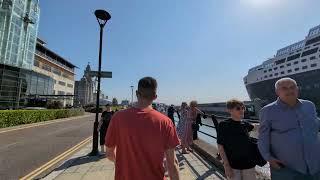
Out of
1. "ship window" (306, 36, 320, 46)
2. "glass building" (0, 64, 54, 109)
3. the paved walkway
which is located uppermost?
"ship window" (306, 36, 320, 46)

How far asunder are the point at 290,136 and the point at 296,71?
59.2 meters

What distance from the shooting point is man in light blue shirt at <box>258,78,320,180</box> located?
306cm

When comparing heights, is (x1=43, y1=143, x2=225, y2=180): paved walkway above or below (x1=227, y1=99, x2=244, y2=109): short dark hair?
below

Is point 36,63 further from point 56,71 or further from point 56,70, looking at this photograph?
point 56,70

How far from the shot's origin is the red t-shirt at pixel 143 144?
104 inches

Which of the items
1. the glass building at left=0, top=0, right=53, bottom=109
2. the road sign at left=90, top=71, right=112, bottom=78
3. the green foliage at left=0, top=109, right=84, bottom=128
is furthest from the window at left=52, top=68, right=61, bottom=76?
the road sign at left=90, top=71, right=112, bottom=78

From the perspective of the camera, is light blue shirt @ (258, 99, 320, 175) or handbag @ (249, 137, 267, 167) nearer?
light blue shirt @ (258, 99, 320, 175)

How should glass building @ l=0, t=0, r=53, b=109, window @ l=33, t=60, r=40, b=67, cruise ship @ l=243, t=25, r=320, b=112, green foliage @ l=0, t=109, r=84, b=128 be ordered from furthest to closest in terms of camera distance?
window @ l=33, t=60, r=40, b=67 < cruise ship @ l=243, t=25, r=320, b=112 < glass building @ l=0, t=0, r=53, b=109 < green foliage @ l=0, t=109, r=84, b=128

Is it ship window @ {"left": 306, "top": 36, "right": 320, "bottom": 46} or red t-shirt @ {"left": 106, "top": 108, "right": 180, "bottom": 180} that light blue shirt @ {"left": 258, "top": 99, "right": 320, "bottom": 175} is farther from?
ship window @ {"left": 306, "top": 36, "right": 320, "bottom": 46}

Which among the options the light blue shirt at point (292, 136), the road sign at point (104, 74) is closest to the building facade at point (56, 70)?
the road sign at point (104, 74)

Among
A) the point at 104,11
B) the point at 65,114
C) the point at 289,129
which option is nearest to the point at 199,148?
the point at 104,11

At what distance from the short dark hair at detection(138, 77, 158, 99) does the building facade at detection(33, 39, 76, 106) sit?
74.5 m

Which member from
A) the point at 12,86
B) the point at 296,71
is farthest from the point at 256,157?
the point at 296,71

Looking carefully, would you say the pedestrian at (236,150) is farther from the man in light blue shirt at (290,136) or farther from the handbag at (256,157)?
the man in light blue shirt at (290,136)
